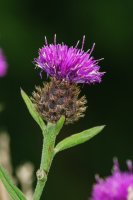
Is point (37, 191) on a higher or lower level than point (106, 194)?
higher

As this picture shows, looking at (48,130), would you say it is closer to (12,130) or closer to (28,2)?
(12,130)

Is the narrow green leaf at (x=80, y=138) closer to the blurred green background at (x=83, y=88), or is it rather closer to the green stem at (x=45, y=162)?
the green stem at (x=45, y=162)

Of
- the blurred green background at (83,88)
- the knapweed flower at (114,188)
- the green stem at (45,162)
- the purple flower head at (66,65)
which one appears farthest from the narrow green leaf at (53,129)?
the blurred green background at (83,88)

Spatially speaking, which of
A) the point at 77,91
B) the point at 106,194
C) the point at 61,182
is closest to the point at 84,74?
the point at 77,91

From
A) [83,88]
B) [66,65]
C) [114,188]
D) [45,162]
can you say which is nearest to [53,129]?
[45,162]

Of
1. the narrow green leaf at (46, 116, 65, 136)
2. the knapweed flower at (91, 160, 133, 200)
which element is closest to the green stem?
the narrow green leaf at (46, 116, 65, 136)

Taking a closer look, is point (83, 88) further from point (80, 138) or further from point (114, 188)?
point (80, 138)
